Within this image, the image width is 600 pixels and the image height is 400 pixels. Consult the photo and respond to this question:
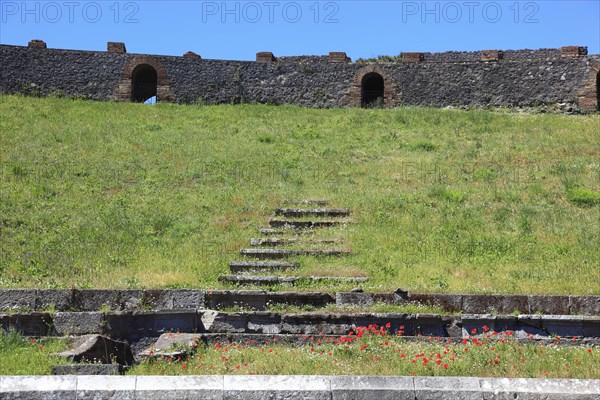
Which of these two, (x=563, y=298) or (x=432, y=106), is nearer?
(x=563, y=298)

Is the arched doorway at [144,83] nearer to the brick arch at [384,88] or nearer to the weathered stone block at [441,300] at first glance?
the brick arch at [384,88]

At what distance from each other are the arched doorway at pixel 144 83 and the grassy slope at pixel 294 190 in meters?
3.23

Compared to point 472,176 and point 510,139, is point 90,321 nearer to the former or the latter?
point 472,176

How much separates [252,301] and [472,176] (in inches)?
352

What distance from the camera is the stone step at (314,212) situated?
49.8 feet

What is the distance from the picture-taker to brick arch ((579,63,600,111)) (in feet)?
82.6

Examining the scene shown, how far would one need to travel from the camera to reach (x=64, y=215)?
14781mm

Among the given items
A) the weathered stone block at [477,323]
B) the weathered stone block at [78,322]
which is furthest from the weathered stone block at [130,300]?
the weathered stone block at [477,323]

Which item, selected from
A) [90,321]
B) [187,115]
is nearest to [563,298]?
[90,321]

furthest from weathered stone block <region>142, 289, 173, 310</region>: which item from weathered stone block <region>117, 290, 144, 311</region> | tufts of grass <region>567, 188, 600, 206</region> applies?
tufts of grass <region>567, 188, 600, 206</region>

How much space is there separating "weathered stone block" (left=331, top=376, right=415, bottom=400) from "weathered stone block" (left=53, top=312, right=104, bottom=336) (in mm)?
4482

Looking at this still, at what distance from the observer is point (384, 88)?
26859 millimetres

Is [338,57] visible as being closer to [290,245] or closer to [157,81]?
[157,81]

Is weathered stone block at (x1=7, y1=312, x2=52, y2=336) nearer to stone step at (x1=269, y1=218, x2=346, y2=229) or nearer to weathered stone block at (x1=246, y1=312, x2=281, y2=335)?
weathered stone block at (x1=246, y1=312, x2=281, y2=335)
